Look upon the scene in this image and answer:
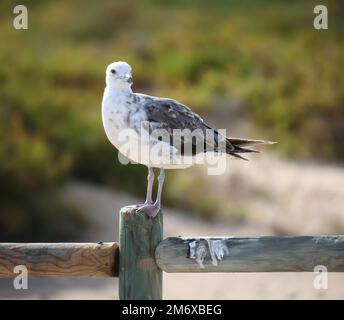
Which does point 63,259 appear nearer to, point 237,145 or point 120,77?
point 120,77

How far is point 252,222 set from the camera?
1027 cm

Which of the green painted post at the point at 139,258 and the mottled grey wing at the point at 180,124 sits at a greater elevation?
the mottled grey wing at the point at 180,124

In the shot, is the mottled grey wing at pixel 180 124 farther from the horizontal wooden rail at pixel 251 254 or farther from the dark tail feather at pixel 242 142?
the horizontal wooden rail at pixel 251 254

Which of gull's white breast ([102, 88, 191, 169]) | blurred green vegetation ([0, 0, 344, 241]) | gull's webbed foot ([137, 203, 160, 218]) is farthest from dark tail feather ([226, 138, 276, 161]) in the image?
blurred green vegetation ([0, 0, 344, 241])

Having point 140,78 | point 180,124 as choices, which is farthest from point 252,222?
point 180,124

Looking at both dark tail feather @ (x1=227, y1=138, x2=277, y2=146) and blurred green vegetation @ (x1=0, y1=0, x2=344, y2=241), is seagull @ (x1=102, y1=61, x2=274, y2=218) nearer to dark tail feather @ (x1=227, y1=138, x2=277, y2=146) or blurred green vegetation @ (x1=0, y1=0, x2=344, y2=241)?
dark tail feather @ (x1=227, y1=138, x2=277, y2=146)

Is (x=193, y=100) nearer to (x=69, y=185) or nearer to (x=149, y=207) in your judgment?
(x=69, y=185)

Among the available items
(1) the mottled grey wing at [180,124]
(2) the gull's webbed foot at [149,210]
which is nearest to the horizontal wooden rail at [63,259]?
(2) the gull's webbed foot at [149,210]

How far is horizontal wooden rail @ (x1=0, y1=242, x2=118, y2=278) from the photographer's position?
421cm

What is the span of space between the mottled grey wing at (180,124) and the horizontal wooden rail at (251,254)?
1.78 feet

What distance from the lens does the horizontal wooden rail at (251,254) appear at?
4.05m

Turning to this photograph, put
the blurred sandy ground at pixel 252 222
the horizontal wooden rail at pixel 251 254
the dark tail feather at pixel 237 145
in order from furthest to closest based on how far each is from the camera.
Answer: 1. the blurred sandy ground at pixel 252 222
2. the dark tail feather at pixel 237 145
3. the horizontal wooden rail at pixel 251 254
